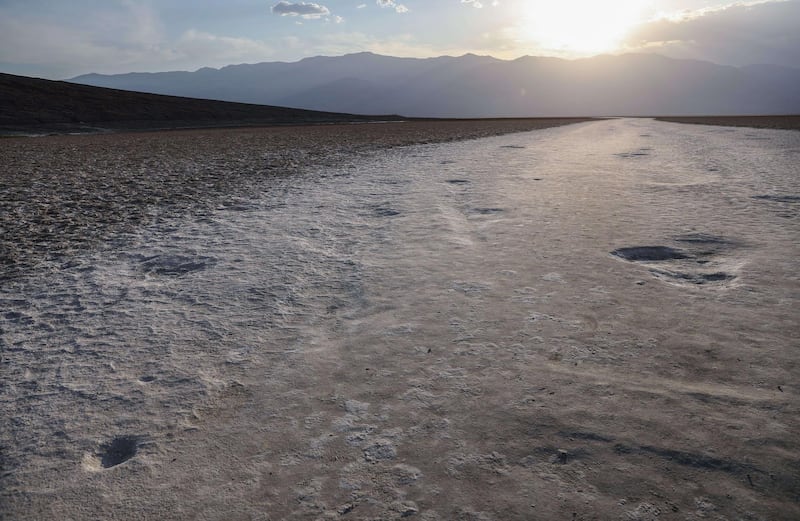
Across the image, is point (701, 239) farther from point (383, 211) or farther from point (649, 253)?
point (383, 211)

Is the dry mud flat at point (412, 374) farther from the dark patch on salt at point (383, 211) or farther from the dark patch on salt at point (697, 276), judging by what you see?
the dark patch on salt at point (383, 211)

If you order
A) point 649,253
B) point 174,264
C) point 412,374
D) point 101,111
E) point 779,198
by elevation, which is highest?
point 101,111

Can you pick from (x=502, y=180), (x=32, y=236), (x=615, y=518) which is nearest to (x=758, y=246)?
(x=615, y=518)

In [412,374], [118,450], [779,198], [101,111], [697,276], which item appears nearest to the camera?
[118,450]

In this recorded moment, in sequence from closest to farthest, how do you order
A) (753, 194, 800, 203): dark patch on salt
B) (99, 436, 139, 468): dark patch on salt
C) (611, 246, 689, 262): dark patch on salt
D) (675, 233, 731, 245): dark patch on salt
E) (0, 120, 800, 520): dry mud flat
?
(0, 120, 800, 520): dry mud flat
(99, 436, 139, 468): dark patch on salt
(611, 246, 689, 262): dark patch on salt
(675, 233, 731, 245): dark patch on salt
(753, 194, 800, 203): dark patch on salt

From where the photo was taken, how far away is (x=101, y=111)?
3052cm

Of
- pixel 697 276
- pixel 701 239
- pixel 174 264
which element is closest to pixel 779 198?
pixel 701 239

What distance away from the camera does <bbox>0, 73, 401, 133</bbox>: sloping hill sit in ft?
84.7

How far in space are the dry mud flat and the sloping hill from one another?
24.8 m

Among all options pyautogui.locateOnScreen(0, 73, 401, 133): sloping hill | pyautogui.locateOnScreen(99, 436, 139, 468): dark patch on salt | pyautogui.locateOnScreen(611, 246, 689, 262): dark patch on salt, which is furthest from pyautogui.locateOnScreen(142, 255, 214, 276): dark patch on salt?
pyautogui.locateOnScreen(0, 73, 401, 133): sloping hill

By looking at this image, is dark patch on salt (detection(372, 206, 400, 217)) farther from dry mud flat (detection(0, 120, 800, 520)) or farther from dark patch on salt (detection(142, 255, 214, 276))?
dark patch on salt (detection(142, 255, 214, 276))

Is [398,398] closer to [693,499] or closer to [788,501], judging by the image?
[693,499]

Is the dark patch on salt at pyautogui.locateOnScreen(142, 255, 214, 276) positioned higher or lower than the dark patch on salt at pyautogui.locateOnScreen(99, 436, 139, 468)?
higher

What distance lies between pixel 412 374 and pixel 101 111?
115ft
